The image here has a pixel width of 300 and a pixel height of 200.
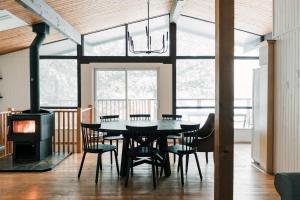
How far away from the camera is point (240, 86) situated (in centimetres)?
821

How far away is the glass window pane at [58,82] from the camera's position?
8016 millimetres

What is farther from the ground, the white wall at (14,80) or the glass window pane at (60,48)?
the glass window pane at (60,48)

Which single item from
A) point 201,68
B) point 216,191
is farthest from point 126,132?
Answer: point 201,68

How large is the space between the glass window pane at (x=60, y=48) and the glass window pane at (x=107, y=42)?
35 centimetres

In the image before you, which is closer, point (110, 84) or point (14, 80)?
point (14, 80)

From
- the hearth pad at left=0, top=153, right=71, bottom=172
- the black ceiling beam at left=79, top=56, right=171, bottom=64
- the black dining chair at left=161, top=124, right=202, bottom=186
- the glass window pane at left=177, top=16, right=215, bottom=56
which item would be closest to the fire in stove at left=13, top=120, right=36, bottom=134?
the hearth pad at left=0, top=153, right=71, bottom=172

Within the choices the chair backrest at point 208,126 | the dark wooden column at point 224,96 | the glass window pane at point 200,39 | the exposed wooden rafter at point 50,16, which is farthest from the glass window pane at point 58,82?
the dark wooden column at point 224,96

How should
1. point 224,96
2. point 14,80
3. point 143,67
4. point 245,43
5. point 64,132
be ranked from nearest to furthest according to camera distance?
point 224,96
point 64,132
point 14,80
point 143,67
point 245,43

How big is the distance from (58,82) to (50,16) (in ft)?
9.53

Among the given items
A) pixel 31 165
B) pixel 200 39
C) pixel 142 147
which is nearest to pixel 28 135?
pixel 31 165

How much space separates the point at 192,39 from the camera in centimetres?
816

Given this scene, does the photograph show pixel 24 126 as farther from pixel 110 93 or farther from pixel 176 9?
pixel 176 9

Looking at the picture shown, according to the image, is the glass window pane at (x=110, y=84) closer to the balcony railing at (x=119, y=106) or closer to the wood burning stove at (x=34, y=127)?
Result: the balcony railing at (x=119, y=106)

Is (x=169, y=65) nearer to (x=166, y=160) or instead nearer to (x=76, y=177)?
(x=166, y=160)
